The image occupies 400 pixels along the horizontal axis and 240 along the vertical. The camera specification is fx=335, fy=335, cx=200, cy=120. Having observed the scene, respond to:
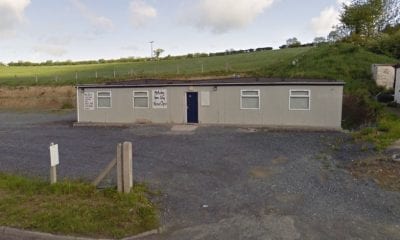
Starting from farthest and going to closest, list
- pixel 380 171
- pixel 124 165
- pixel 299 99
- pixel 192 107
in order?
1. pixel 192 107
2. pixel 299 99
3. pixel 380 171
4. pixel 124 165

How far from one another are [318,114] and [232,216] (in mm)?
12692

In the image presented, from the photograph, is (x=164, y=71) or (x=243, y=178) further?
(x=164, y=71)

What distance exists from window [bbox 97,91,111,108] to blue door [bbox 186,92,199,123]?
5.01 metres

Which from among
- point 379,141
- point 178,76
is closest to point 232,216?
point 379,141

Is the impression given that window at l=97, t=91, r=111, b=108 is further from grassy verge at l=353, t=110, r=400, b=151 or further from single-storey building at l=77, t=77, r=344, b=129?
grassy verge at l=353, t=110, r=400, b=151

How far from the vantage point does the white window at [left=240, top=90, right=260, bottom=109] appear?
18.3m

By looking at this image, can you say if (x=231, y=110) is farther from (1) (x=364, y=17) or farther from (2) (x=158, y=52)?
(2) (x=158, y=52)

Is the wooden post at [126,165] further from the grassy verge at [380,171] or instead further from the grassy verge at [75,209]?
the grassy verge at [380,171]

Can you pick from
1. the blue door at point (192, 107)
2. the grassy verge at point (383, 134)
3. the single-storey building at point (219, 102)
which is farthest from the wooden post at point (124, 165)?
the blue door at point (192, 107)

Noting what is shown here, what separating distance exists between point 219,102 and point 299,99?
170 inches

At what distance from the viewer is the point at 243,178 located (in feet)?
29.5

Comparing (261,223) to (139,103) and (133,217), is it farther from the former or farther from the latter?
(139,103)

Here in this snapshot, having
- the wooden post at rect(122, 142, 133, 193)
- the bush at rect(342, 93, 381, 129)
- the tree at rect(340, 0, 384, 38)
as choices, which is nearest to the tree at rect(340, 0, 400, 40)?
the tree at rect(340, 0, 384, 38)

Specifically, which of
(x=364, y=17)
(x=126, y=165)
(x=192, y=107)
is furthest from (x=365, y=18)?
(x=126, y=165)
